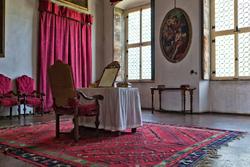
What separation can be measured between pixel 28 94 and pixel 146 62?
423cm

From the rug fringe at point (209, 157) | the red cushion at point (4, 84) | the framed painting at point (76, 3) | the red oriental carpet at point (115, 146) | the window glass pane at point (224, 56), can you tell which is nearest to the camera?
the rug fringe at point (209, 157)

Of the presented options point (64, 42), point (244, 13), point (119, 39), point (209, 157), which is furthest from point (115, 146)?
point (119, 39)

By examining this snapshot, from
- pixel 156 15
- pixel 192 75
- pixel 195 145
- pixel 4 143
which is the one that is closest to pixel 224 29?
pixel 192 75

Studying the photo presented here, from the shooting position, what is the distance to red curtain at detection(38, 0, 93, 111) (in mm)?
7288

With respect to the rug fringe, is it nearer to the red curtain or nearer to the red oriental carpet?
the red oriental carpet

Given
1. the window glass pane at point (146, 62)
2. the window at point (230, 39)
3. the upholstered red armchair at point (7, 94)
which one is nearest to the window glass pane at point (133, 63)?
the window glass pane at point (146, 62)

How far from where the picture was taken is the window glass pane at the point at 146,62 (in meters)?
8.92

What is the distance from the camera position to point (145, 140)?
11.4 ft

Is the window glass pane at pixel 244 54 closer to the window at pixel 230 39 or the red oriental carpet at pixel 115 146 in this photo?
the window at pixel 230 39

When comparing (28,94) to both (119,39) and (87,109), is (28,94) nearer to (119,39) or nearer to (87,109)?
(87,109)

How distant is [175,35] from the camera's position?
770 centimetres

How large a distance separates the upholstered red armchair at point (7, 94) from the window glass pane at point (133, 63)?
171 inches

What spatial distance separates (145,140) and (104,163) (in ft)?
3.80

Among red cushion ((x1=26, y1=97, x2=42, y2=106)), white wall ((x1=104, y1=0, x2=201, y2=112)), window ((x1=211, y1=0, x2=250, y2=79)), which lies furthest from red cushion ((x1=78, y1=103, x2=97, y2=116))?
window ((x1=211, y1=0, x2=250, y2=79))
